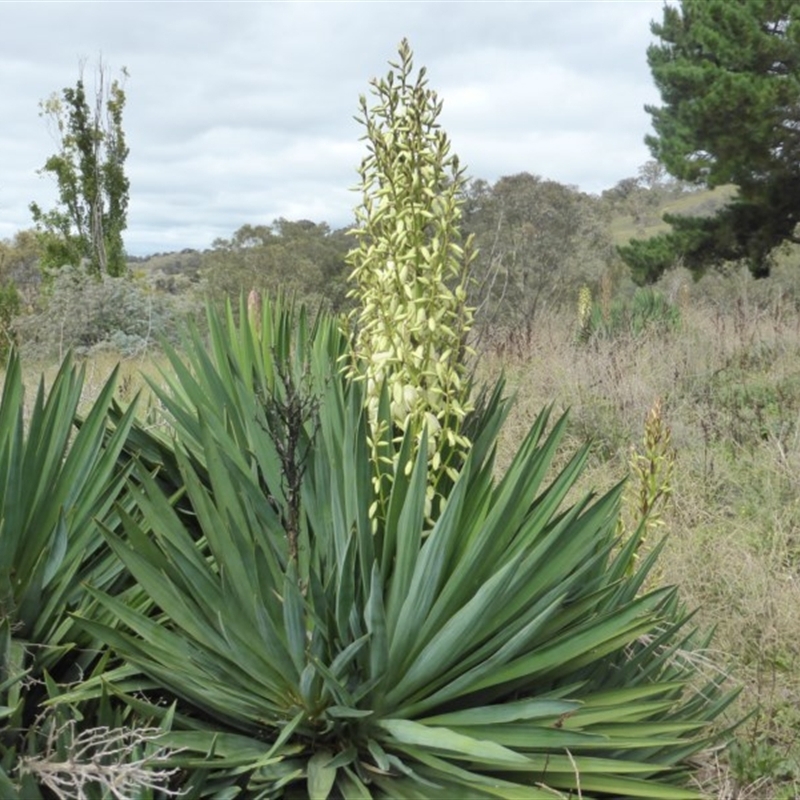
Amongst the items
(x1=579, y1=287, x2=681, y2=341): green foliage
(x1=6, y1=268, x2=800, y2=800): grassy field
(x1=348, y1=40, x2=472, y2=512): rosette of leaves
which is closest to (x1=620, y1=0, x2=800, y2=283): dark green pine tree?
(x1=579, y1=287, x2=681, y2=341): green foliage

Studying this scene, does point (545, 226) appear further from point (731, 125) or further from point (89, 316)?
point (89, 316)

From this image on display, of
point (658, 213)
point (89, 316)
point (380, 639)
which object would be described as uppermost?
point (658, 213)

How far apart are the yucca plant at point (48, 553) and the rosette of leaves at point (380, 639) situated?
5.8 inches

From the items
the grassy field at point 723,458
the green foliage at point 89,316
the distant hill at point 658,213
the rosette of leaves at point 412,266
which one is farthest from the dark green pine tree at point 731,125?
the distant hill at point 658,213

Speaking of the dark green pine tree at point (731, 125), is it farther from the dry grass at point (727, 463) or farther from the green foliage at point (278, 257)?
the green foliage at point (278, 257)

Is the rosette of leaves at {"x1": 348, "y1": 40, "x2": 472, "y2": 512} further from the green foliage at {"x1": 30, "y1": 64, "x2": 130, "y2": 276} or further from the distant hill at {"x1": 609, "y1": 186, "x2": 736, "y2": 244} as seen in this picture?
the distant hill at {"x1": 609, "y1": 186, "x2": 736, "y2": 244}

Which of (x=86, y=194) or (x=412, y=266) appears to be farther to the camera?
(x=86, y=194)

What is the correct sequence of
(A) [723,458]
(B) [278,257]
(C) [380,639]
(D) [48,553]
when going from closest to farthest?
(C) [380,639], (D) [48,553], (A) [723,458], (B) [278,257]

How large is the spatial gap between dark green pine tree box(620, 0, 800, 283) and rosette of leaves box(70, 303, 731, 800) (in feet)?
45.7

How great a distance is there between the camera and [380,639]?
1.88 metres

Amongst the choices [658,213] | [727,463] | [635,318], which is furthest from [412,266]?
[658,213]

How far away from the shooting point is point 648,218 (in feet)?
161

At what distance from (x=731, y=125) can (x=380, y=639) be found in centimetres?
1513

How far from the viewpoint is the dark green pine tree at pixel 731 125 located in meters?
14.6
